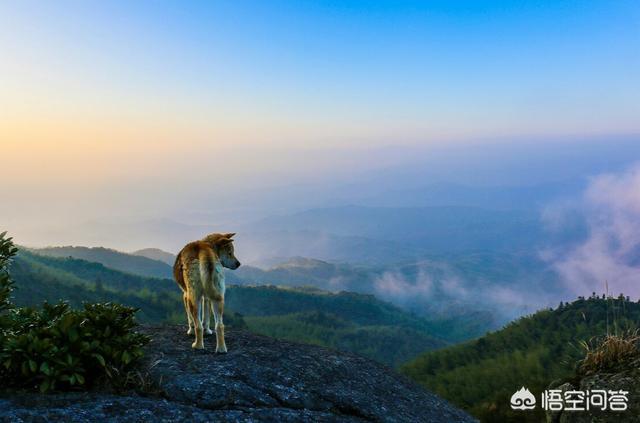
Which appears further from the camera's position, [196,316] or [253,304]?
[253,304]

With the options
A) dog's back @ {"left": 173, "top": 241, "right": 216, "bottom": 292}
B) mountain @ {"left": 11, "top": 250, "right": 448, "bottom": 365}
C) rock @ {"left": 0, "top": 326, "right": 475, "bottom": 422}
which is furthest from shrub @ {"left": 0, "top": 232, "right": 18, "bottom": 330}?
mountain @ {"left": 11, "top": 250, "right": 448, "bottom": 365}

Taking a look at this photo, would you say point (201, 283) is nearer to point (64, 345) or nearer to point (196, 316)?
point (196, 316)

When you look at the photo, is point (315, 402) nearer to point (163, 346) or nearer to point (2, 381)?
point (163, 346)

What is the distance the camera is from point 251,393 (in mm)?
9656

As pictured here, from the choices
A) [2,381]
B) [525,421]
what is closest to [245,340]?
[2,381]

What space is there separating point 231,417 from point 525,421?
68.1ft

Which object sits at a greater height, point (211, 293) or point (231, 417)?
point (211, 293)

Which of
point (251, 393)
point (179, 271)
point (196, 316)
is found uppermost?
point (179, 271)

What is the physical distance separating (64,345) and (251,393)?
3568mm

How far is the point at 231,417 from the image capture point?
8531mm

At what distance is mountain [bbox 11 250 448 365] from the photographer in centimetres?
9719

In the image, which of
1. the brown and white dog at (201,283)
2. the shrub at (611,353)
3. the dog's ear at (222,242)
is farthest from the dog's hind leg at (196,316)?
the shrub at (611,353)

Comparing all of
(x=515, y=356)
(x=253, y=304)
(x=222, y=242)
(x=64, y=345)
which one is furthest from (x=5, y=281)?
(x=253, y=304)

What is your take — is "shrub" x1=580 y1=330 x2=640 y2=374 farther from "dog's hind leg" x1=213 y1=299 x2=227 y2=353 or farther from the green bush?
the green bush
